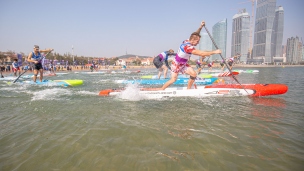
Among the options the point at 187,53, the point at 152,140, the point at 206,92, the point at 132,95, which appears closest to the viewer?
the point at 152,140

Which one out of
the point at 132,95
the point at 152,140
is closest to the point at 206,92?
the point at 132,95

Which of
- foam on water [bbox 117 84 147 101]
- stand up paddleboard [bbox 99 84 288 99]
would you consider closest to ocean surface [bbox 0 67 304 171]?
foam on water [bbox 117 84 147 101]

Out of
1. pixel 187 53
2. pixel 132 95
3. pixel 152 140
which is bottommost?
pixel 152 140

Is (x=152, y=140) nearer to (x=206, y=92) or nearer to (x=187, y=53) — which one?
(x=187, y=53)

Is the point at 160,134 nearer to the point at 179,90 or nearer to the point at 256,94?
the point at 179,90

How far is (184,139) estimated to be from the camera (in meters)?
3.03

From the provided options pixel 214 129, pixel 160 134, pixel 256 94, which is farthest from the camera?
pixel 256 94

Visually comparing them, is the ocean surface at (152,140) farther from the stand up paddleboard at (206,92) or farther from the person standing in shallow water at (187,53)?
the stand up paddleboard at (206,92)

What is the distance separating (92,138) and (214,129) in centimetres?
259

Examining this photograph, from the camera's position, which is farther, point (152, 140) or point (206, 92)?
point (206, 92)

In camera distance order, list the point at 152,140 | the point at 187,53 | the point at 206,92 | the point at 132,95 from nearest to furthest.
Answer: the point at 152,140
the point at 187,53
the point at 132,95
the point at 206,92

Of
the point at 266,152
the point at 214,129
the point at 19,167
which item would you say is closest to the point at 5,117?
the point at 19,167

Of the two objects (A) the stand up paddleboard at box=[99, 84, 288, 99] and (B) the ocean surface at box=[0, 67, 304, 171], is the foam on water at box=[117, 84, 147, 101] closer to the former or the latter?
(A) the stand up paddleboard at box=[99, 84, 288, 99]

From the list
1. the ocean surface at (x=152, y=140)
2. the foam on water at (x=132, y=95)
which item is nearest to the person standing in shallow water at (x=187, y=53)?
the foam on water at (x=132, y=95)
